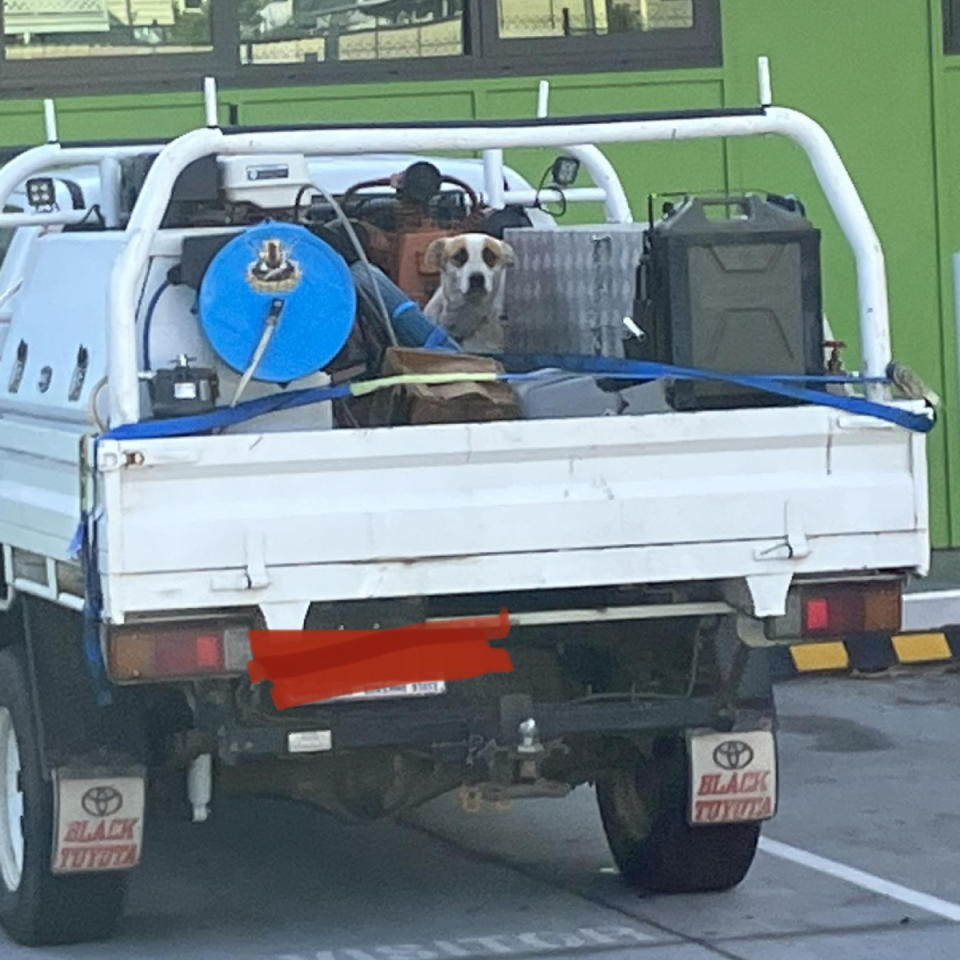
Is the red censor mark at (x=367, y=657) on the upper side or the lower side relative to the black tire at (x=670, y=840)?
upper

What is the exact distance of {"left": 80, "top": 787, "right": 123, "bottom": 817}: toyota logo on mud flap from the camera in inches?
260

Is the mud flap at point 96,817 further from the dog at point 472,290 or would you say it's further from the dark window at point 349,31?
the dark window at point 349,31

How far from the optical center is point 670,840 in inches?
291

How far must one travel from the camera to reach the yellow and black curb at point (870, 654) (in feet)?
35.5

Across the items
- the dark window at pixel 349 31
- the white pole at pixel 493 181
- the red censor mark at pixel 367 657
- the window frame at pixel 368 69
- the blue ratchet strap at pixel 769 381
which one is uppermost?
the dark window at pixel 349 31

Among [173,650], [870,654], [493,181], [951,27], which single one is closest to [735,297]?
[173,650]

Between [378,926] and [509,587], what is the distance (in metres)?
1.43

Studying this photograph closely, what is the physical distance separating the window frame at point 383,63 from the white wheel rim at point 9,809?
21.2 ft

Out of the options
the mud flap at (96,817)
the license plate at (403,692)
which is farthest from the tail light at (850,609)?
the mud flap at (96,817)

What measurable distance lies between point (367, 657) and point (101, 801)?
2.71 ft

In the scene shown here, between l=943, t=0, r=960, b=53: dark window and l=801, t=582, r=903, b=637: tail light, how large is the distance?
7.65 m

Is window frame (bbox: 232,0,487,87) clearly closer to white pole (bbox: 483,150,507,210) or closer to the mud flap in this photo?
white pole (bbox: 483,150,507,210)

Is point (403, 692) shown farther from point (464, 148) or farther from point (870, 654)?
point (870, 654)

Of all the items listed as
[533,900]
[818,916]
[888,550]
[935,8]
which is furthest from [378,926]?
[935,8]
